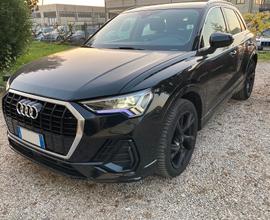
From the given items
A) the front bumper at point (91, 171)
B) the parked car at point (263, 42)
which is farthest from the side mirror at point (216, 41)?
the parked car at point (263, 42)

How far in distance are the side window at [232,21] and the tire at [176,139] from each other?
1980 mm

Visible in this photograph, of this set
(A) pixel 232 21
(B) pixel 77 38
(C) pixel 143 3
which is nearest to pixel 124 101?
(A) pixel 232 21

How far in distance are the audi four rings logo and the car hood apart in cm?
9

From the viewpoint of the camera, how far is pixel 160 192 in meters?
2.61

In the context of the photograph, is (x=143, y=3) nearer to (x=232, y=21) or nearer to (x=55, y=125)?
(x=232, y=21)

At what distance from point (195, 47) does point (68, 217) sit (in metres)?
2.09

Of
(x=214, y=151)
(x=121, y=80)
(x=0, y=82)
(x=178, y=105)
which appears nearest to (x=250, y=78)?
(x=214, y=151)

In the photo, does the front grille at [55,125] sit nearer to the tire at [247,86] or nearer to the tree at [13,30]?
the tire at [247,86]

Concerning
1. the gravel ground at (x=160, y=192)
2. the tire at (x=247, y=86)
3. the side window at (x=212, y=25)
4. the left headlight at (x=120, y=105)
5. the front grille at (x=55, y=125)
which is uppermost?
the side window at (x=212, y=25)

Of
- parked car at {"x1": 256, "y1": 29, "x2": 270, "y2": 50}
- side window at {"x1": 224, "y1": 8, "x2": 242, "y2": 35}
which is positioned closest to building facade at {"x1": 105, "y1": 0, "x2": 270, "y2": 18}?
parked car at {"x1": 256, "y1": 29, "x2": 270, "y2": 50}

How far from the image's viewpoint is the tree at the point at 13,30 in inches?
231

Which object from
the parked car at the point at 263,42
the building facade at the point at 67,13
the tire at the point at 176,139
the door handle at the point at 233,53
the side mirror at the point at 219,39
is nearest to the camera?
the tire at the point at 176,139

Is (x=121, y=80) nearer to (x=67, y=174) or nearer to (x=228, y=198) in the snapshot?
(x=67, y=174)

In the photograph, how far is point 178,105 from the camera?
257 cm
